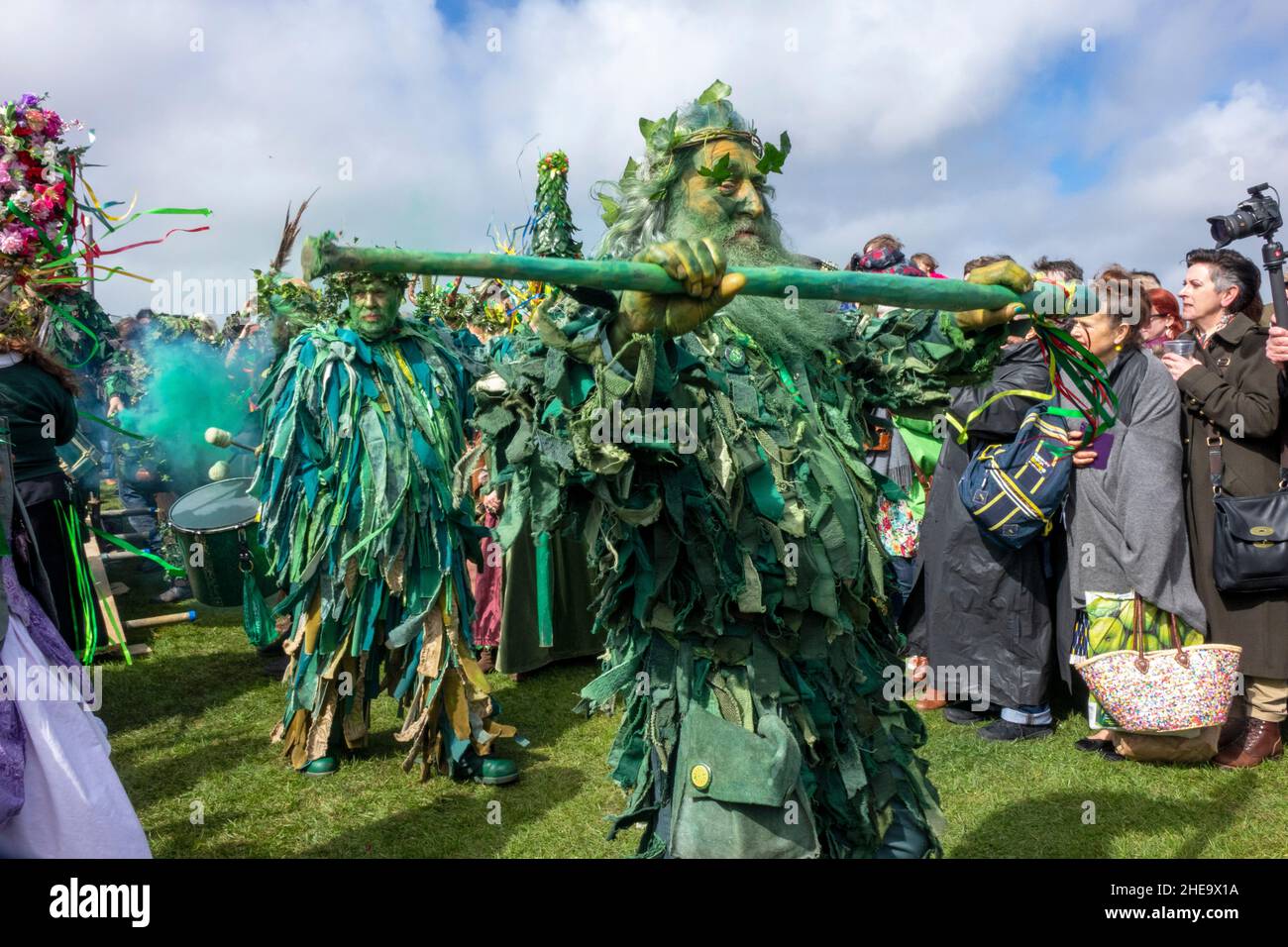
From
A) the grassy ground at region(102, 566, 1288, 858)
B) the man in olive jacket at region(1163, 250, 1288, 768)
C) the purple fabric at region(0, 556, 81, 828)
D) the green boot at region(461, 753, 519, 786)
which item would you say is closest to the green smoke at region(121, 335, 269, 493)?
the grassy ground at region(102, 566, 1288, 858)

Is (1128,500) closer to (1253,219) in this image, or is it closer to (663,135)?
(1253,219)

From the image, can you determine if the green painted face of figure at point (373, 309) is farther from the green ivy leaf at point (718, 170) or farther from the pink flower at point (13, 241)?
the green ivy leaf at point (718, 170)

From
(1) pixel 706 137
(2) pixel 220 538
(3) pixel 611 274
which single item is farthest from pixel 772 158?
(2) pixel 220 538

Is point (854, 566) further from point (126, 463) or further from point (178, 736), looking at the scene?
point (126, 463)

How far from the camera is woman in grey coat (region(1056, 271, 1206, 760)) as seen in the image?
4426mm

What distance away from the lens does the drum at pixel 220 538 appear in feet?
20.0

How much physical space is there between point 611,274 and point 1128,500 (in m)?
3.52

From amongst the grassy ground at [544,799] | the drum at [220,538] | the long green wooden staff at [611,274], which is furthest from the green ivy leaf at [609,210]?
the drum at [220,538]

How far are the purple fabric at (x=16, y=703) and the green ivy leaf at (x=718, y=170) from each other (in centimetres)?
226

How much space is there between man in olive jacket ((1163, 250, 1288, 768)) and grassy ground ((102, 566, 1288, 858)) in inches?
10.7

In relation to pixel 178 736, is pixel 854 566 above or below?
above
